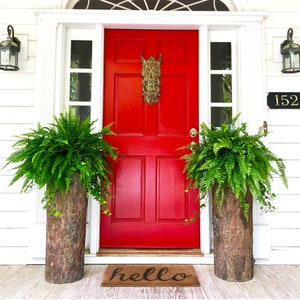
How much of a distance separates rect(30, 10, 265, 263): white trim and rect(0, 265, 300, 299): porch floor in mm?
415

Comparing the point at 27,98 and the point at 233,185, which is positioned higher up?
the point at 27,98

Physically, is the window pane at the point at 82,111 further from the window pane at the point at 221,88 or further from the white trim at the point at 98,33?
the window pane at the point at 221,88

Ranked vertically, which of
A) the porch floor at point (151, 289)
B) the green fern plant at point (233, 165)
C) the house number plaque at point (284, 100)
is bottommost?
the porch floor at point (151, 289)

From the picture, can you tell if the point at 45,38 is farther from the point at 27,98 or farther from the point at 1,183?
the point at 1,183

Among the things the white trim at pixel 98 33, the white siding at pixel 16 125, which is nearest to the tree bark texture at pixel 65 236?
the white trim at pixel 98 33

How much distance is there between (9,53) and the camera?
2375 millimetres

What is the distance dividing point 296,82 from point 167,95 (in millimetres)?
1115

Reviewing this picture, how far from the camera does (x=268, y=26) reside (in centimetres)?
256

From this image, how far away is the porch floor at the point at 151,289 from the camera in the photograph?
1868 mm

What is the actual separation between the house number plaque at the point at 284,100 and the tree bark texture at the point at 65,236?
1.73m

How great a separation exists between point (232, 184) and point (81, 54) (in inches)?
67.8

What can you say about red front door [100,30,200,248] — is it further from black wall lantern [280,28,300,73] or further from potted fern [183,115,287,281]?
black wall lantern [280,28,300,73]

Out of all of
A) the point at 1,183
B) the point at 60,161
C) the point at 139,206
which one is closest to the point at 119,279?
the point at 139,206

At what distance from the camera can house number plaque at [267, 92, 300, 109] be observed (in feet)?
8.23
